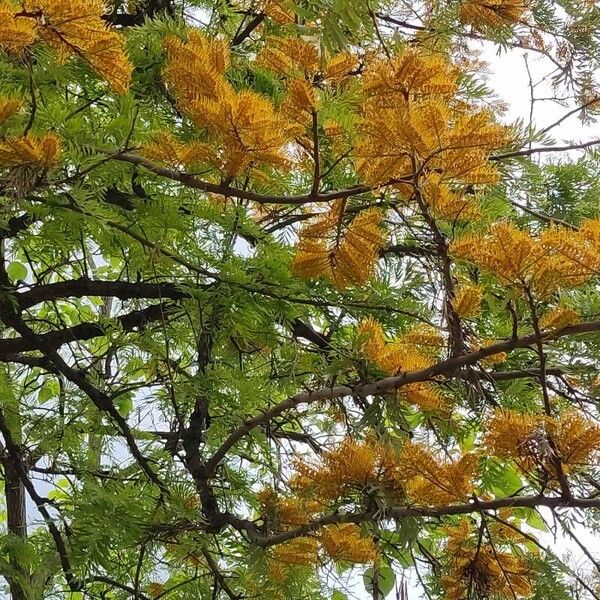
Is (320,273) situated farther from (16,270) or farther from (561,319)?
(16,270)

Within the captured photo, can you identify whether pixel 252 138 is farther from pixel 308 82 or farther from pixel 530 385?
pixel 530 385

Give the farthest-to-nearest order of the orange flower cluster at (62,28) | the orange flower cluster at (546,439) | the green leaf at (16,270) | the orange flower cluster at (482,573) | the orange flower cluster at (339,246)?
the green leaf at (16,270) → the orange flower cluster at (482,573) → the orange flower cluster at (339,246) → the orange flower cluster at (546,439) → the orange flower cluster at (62,28)

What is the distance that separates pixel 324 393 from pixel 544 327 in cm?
27

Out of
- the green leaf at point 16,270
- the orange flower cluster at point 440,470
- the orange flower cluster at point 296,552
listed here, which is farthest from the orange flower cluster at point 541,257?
the green leaf at point 16,270

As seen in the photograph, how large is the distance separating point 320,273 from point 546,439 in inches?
11.2

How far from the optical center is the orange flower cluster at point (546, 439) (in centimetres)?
67

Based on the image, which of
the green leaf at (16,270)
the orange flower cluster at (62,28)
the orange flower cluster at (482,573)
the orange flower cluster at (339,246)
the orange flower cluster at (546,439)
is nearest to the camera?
the orange flower cluster at (62,28)

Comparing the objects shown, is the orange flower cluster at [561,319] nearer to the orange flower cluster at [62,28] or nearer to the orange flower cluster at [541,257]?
the orange flower cluster at [541,257]

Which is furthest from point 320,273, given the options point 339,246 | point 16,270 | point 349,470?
point 16,270

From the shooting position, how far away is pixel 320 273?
2.76ft

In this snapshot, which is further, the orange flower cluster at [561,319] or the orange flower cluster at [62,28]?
the orange flower cluster at [561,319]

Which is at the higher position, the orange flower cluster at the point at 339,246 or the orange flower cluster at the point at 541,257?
the orange flower cluster at the point at 339,246

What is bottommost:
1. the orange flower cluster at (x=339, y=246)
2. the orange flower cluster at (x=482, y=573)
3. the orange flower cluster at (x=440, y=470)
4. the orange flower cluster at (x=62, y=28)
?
the orange flower cluster at (x=482, y=573)

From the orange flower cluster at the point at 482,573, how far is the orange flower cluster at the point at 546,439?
0.80ft
